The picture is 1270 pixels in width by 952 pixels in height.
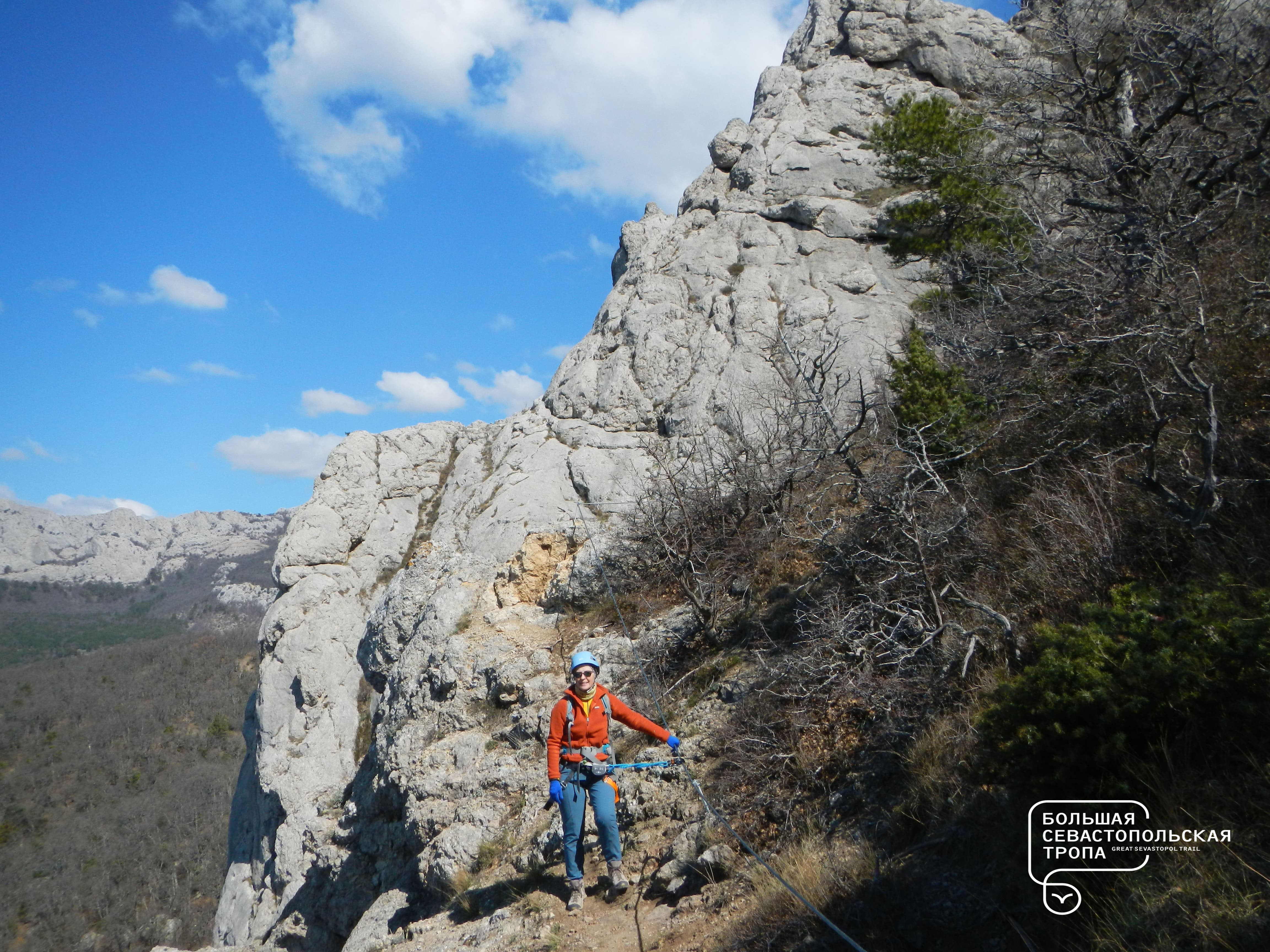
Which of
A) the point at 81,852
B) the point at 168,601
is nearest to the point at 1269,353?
the point at 81,852

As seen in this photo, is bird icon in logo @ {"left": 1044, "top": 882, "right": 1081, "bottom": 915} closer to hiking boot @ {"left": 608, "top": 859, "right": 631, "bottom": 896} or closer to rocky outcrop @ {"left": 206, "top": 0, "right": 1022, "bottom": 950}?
rocky outcrop @ {"left": 206, "top": 0, "right": 1022, "bottom": 950}

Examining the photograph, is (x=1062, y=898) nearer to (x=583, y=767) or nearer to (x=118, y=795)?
(x=583, y=767)

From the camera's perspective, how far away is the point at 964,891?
392cm

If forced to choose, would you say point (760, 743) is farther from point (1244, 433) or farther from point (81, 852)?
point (81, 852)

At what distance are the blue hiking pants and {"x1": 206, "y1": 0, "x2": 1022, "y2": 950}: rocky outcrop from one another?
0.63 m

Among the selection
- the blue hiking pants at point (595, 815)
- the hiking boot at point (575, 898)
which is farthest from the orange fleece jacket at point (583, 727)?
the hiking boot at point (575, 898)

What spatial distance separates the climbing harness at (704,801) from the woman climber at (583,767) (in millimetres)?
144

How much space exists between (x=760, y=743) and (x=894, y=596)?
1.90 metres

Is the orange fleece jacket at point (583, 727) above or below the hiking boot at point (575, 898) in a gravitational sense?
above

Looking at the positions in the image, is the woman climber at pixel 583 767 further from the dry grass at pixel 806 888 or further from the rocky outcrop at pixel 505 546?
the dry grass at pixel 806 888

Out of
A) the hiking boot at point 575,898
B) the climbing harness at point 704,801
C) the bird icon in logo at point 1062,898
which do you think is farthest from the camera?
the hiking boot at point 575,898

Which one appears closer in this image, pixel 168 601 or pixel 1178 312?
pixel 1178 312

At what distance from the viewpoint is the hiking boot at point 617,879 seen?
6.21 meters

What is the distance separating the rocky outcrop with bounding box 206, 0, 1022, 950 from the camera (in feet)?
32.9
